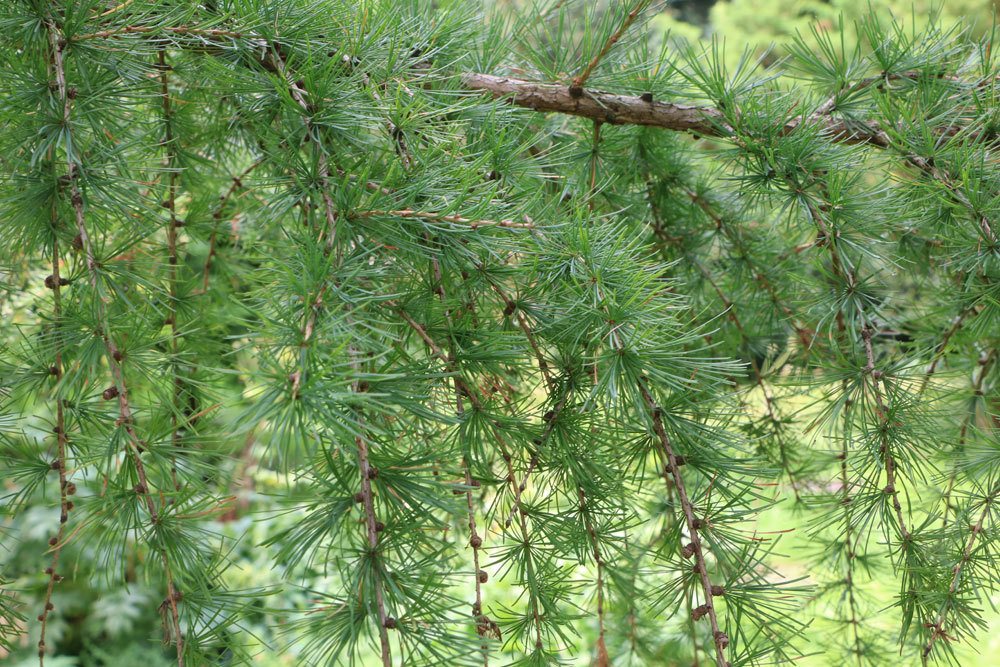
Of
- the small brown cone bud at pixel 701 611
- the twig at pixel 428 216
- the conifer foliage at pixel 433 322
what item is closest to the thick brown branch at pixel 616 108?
the conifer foliage at pixel 433 322

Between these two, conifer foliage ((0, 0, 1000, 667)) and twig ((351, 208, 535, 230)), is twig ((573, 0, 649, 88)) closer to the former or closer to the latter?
conifer foliage ((0, 0, 1000, 667))

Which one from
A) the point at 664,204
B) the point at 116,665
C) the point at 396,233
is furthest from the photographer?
the point at 116,665

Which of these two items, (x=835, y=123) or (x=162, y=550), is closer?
(x=162, y=550)

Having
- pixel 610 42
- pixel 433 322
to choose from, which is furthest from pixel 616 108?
pixel 433 322

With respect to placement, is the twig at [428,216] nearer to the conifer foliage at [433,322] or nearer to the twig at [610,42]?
the conifer foliage at [433,322]

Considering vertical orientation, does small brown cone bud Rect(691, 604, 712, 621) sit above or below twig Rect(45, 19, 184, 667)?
above

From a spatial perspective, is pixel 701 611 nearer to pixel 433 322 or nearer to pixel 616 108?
pixel 433 322

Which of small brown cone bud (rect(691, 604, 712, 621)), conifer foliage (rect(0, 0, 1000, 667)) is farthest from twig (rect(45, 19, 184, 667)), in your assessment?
small brown cone bud (rect(691, 604, 712, 621))

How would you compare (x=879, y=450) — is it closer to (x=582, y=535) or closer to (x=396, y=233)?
(x=582, y=535)

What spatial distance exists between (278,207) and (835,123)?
0.47 metres

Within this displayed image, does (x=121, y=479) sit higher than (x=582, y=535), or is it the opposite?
(x=582, y=535)

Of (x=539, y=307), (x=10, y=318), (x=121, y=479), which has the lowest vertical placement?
(x=10, y=318)

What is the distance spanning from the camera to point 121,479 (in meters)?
0.51

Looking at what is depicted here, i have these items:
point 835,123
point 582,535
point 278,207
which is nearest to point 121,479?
point 278,207
